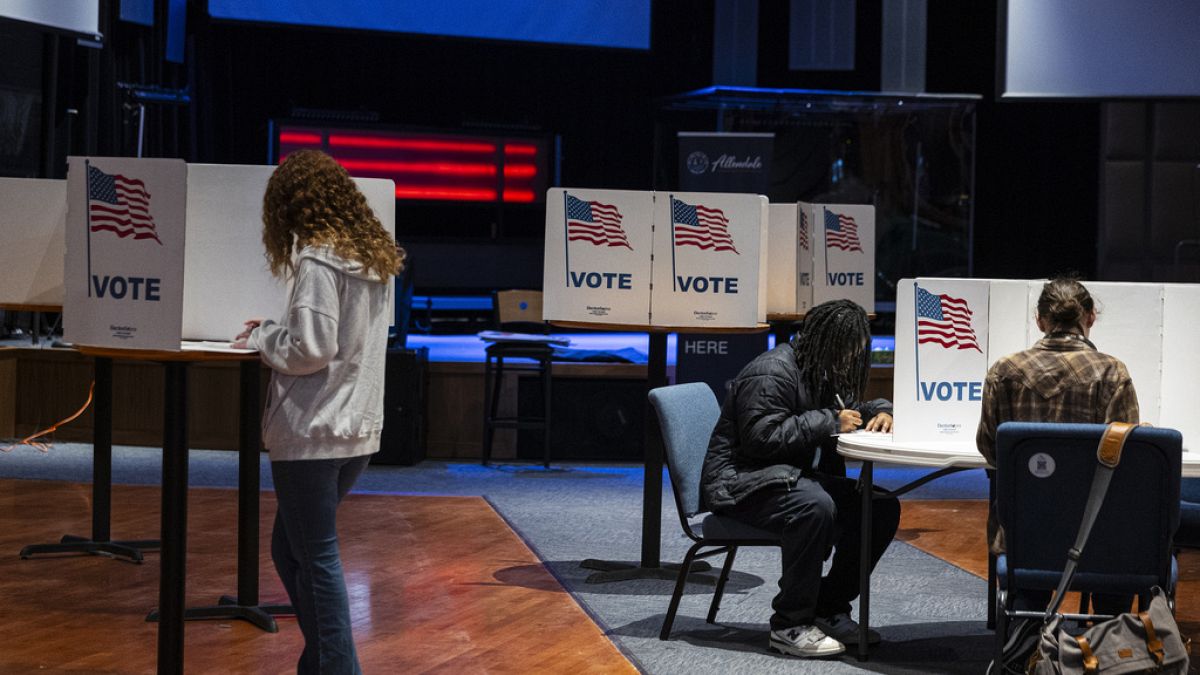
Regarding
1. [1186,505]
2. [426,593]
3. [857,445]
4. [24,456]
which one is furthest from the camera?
[24,456]

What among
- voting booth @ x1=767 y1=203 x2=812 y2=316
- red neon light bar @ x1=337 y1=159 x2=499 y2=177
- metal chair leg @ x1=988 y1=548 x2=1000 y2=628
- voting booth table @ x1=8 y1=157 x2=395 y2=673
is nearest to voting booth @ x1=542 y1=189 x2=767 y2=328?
voting booth @ x1=767 y1=203 x2=812 y2=316

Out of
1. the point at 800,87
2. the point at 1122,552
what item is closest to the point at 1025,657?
the point at 1122,552

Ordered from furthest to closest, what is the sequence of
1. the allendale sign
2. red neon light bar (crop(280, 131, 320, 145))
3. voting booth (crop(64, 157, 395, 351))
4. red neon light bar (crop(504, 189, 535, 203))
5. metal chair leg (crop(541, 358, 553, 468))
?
1. red neon light bar (crop(504, 189, 535, 203))
2. red neon light bar (crop(280, 131, 320, 145))
3. metal chair leg (crop(541, 358, 553, 468))
4. the allendale sign
5. voting booth (crop(64, 157, 395, 351))

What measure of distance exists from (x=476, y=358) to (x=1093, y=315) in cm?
571

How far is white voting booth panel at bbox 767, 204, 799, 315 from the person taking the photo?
21.0ft

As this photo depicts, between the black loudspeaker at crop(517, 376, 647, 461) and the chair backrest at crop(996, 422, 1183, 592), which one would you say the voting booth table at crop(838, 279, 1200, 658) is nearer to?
the chair backrest at crop(996, 422, 1183, 592)

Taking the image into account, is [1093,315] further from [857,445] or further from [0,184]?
[0,184]

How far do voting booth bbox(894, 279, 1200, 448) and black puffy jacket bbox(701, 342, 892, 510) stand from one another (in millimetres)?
288

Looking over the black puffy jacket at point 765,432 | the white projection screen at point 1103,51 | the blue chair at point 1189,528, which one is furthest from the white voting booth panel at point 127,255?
the white projection screen at point 1103,51

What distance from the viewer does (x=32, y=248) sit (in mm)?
5352

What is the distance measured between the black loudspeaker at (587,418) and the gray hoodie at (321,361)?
5.26 metres

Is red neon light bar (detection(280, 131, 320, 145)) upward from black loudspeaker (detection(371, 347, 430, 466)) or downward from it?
upward

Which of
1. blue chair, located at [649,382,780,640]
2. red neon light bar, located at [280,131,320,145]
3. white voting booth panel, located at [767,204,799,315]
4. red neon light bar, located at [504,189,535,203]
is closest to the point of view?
blue chair, located at [649,382,780,640]

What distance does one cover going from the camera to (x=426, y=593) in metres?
5.09
